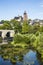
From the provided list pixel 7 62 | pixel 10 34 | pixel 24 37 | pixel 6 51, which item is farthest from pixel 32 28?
pixel 7 62

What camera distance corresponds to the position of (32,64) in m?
25.8

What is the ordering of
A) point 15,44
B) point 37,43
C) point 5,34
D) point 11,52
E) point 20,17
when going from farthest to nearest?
point 20,17, point 5,34, point 15,44, point 37,43, point 11,52

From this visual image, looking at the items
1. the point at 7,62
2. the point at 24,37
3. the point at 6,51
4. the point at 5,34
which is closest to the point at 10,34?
the point at 5,34

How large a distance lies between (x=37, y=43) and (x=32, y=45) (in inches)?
68.3

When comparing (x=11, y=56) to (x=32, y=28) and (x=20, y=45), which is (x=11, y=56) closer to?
(x=20, y=45)

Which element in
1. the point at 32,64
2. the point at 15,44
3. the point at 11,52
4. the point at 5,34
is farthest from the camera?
the point at 5,34

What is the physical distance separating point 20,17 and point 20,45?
7070 cm

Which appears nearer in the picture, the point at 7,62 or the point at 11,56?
the point at 7,62

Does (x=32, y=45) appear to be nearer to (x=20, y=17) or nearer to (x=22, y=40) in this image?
(x=22, y=40)

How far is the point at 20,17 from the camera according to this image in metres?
110

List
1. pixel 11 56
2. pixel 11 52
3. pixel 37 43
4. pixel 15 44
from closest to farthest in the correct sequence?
pixel 11 56, pixel 11 52, pixel 37 43, pixel 15 44

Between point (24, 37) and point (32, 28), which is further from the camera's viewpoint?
point (32, 28)

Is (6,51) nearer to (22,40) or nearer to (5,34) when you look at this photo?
(22,40)

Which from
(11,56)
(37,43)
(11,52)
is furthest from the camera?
(37,43)
